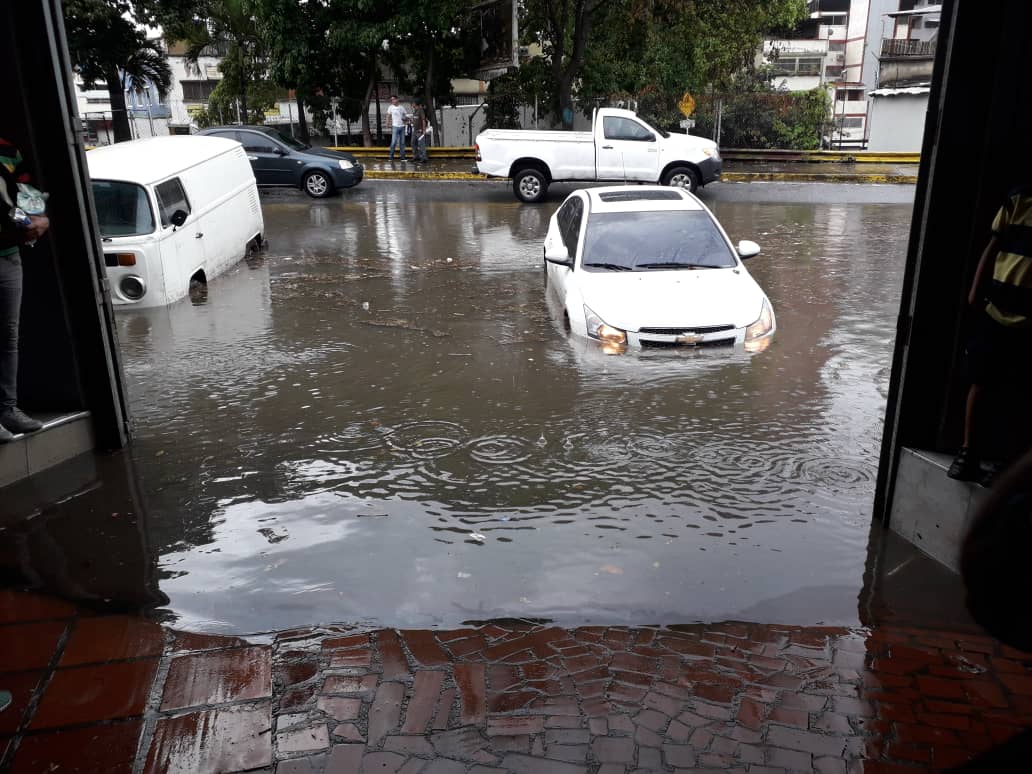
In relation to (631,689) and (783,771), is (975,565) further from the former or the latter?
(631,689)

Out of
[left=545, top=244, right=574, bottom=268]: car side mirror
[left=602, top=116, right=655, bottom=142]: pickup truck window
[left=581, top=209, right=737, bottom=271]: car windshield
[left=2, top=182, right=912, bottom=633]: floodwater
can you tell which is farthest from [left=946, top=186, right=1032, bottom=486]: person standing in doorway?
[left=602, top=116, right=655, bottom=142]: pickup truck window

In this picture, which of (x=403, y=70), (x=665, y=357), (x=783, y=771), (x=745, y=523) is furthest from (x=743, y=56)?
(x=783, y=771)

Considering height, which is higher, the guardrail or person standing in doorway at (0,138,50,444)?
person standing in doorway at (0,138,50,444)

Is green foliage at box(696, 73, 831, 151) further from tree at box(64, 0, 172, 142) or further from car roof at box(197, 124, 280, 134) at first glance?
tree at box(64, 0, 172, 142)

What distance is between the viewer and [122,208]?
33.1 ft

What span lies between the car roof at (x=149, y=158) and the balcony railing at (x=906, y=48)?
35503mm

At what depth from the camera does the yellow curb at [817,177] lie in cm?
2319

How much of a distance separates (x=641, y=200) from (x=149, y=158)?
6025 millimetres

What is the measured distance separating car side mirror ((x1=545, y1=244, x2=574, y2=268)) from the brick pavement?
5.77 m

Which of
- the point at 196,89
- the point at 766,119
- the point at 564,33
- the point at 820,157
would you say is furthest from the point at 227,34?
the point at 196,89

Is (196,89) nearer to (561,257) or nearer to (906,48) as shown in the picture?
(906,48)

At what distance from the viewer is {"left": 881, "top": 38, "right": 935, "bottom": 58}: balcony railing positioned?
38.8 metres

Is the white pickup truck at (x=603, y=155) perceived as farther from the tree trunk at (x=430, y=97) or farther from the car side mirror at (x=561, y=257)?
the tree trunk at (x=430, y=97)

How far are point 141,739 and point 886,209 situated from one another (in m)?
18.6
